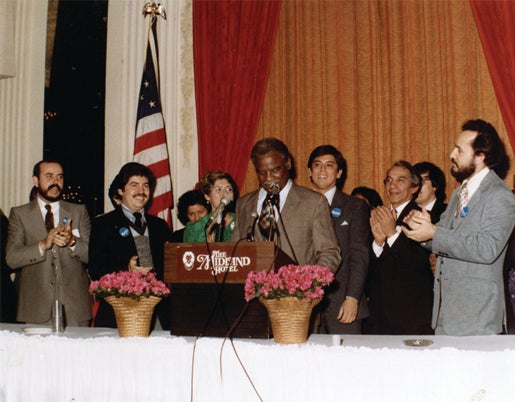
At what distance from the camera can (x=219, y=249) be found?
2.95 metres

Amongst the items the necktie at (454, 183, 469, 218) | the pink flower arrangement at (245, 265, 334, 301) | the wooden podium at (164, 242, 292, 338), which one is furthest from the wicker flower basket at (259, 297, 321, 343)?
the necktie at (454, 183, 469, 218)

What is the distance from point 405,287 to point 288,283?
1.87m

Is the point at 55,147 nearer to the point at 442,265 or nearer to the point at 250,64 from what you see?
the point at 250,64

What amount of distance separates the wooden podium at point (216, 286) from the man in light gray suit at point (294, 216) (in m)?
0.51

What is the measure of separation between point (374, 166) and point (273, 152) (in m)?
3.03

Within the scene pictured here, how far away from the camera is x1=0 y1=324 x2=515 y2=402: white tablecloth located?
94.3 inches

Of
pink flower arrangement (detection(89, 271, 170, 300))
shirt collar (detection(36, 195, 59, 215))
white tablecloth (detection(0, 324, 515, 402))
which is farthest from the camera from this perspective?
shirt collar (detection(36, 195, 59, 215))

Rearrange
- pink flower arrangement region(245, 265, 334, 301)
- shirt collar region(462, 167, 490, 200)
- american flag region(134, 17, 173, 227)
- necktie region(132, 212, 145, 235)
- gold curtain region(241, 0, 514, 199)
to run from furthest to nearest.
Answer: american flag region(134, 17, 173, 227), gold curtain region(241, 0, 514, 199), necktie region(132, 212, 145, 235), shirt collar region(462, 167, 490, 200), pink flower arrangement region(245, 265, 334, 301)

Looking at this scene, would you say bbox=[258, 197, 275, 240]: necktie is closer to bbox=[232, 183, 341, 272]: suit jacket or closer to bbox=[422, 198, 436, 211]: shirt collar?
bbox=[232, 183, 341, 272]: suit jacket

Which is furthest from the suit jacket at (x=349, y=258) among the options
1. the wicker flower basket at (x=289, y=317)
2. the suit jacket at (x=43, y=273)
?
the suit jacket at (x=43, y=273)

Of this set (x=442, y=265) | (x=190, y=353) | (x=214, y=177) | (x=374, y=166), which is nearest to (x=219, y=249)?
(x=190, y=353)

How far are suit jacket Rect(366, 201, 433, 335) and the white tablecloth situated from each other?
142 cm

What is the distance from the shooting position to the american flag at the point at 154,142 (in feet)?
21.5

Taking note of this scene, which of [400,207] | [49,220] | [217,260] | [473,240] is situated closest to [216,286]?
[217,260]
